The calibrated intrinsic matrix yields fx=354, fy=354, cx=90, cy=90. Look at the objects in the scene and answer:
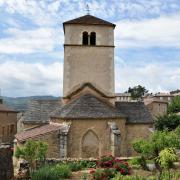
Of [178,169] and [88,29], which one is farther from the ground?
[88,29]

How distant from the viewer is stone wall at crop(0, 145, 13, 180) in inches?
565

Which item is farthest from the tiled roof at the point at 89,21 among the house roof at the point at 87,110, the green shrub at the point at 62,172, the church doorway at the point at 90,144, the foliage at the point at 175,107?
the foliage at the point at 175,107

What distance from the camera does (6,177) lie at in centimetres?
1447

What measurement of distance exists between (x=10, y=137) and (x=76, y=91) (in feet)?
86.9

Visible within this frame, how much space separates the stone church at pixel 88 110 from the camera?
81.7 ft

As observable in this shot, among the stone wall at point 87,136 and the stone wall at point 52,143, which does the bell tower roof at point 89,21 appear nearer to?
the stone wall at point 87,136

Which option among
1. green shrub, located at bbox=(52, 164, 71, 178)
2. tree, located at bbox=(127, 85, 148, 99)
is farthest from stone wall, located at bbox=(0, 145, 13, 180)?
tree, located at bbox=(127, 85, 148, 99)

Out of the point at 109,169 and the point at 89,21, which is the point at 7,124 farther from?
the point at 109,169

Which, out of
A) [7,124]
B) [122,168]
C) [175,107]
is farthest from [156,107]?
[122,168]

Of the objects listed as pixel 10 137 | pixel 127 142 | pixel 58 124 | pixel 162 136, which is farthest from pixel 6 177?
pixel 10 137

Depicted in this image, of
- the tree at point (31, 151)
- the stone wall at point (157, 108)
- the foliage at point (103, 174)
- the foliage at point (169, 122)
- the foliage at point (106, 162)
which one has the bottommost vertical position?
the foliage at point (103, 174)

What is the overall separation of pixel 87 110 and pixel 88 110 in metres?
0.07

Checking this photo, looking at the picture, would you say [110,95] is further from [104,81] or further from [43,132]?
[43,132]

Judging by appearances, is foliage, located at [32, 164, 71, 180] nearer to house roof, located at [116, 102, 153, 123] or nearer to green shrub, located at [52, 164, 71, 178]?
green shrub, located at [52, 164, 71, 178]
